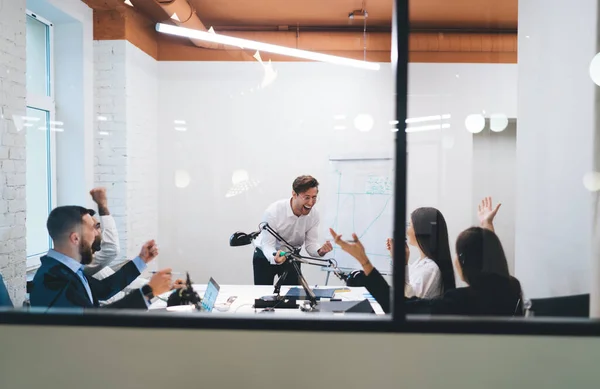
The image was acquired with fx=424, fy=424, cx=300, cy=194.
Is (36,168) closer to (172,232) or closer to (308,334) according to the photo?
(172,232)

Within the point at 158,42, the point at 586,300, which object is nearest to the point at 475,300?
the point at 586,300

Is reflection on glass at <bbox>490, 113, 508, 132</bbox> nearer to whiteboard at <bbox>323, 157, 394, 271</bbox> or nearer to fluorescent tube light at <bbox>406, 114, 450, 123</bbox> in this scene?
fluorescent tube light at <bbox>406, 114, 450, 123</bbox>

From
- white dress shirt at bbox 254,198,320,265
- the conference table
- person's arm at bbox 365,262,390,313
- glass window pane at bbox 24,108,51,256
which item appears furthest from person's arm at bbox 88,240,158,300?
person's arm at bbox 365,262,390,313

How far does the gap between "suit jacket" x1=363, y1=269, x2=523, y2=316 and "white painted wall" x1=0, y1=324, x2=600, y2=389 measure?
0.25m

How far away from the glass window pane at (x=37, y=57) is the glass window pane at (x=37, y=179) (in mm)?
211

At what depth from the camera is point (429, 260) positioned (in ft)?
7.96

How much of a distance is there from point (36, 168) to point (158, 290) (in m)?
1.89

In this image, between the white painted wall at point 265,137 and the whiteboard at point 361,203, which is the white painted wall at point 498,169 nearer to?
the white painted wall at point 265,137

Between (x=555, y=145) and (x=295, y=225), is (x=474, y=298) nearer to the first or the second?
(x=555, y=145)

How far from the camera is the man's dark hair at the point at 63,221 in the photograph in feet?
7.32

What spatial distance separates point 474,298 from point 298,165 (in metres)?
3.09

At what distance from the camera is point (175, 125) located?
16.0ft

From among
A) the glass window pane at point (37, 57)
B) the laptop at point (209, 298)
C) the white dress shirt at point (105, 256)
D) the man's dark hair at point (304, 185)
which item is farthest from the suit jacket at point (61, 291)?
the man's dark hair at point (304, 185)

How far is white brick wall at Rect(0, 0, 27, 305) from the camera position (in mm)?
2500
